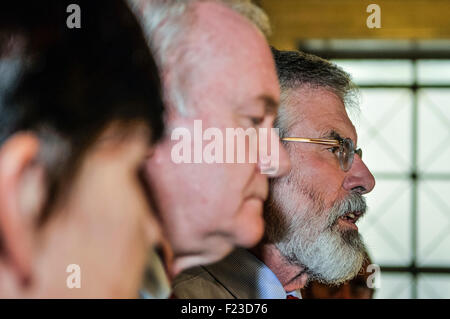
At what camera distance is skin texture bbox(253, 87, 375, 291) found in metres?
1.18

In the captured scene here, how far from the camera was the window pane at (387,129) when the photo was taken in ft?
13.4

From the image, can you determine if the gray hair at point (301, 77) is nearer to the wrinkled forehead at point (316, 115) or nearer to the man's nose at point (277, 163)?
the wrinkled forehead at point (316, 115)

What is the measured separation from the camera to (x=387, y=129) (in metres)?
4.09

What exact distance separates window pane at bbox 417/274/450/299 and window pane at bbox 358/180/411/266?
171 mm

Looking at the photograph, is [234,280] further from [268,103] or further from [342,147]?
[268,103]

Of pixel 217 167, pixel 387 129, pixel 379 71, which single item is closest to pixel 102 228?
pixel 217 167

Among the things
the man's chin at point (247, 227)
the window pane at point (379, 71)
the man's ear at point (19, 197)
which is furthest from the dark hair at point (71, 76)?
the window pane at point (379, 71)

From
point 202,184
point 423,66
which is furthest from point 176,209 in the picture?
point 423,66

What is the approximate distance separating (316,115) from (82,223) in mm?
973

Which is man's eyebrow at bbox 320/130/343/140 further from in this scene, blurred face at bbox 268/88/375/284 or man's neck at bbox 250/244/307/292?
man's neck at bbox 250/244/307/292

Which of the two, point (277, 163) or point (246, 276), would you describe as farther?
point (246, 276)

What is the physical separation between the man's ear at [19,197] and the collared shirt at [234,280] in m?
0.58

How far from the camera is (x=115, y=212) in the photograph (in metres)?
0.33

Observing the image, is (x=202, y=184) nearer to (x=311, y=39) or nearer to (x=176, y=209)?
(x=176, y=209)
